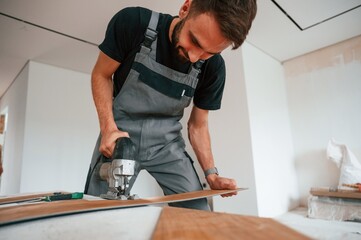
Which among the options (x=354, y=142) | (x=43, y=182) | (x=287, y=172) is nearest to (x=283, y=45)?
(x=354, y=142)

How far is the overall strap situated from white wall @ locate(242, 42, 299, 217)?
125cm

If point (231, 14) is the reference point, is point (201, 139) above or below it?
below

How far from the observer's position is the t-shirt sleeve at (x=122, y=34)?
84 centimetres

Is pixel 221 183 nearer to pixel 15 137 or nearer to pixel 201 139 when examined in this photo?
pixel 201 139

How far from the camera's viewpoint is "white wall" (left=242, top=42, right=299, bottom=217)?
187 cm

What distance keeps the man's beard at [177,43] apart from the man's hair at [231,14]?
0.30 ft

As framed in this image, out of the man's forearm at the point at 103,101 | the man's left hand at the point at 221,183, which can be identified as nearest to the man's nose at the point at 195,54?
the man's forearm at the point at 103,101

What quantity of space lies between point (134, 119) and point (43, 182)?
6.05 ft

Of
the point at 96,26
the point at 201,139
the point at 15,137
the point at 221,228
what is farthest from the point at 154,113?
the point at 15,137

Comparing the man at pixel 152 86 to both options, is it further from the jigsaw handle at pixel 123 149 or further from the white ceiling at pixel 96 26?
the white ceiling at pixel 96 26

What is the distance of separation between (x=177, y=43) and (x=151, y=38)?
10 centimetres

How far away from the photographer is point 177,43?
819mm

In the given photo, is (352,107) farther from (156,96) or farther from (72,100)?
(72,100)

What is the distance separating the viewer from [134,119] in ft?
3.01
